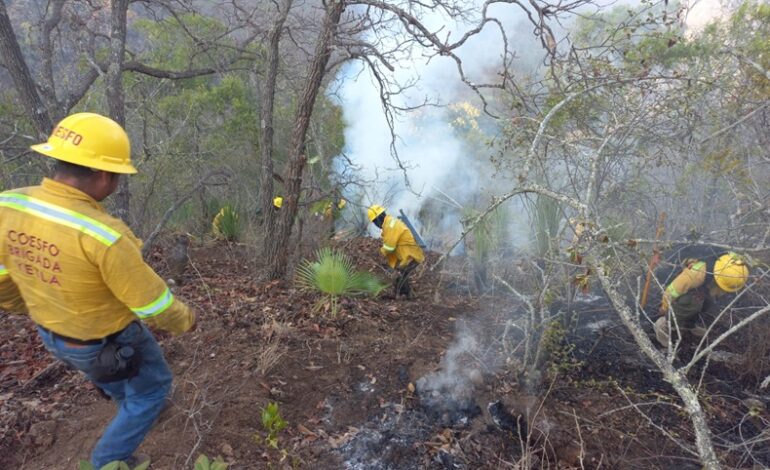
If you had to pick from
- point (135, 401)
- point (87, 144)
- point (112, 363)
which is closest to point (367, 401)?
point (135, 401)

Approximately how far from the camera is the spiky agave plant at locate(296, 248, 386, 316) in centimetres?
544

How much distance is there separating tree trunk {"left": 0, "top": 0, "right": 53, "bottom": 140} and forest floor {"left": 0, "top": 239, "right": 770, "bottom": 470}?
211cm

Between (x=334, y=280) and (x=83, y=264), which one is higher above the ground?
(x=83, y=264)

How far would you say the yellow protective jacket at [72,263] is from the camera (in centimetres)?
223

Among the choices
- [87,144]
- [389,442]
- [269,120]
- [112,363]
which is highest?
[269,120]

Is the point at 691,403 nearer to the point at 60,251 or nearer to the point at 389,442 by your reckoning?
the point at 389,442

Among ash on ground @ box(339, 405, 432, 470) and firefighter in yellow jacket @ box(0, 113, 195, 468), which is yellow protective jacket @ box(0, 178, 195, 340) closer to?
firefighter in yellow jacket @ box(0, 113, 195, 468)

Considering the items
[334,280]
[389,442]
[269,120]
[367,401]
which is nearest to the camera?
[389,442]

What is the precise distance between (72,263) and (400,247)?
4.94 meters

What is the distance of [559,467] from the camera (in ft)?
12.0

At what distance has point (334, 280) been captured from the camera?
17.9 feet

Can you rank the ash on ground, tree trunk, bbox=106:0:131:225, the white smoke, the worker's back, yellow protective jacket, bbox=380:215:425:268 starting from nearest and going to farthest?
the worker's back
the ash on ground
tree trunk, bbox=106:0:131:225
yellow protective jacket, bbox=380:215:425:268
the white smoke

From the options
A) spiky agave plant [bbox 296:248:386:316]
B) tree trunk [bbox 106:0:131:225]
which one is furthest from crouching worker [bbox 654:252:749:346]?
Answer: tree trunk [bbox 106:0:131:225]

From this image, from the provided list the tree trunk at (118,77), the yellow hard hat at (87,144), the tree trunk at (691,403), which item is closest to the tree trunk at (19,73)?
the tree trunk at (118,77)
